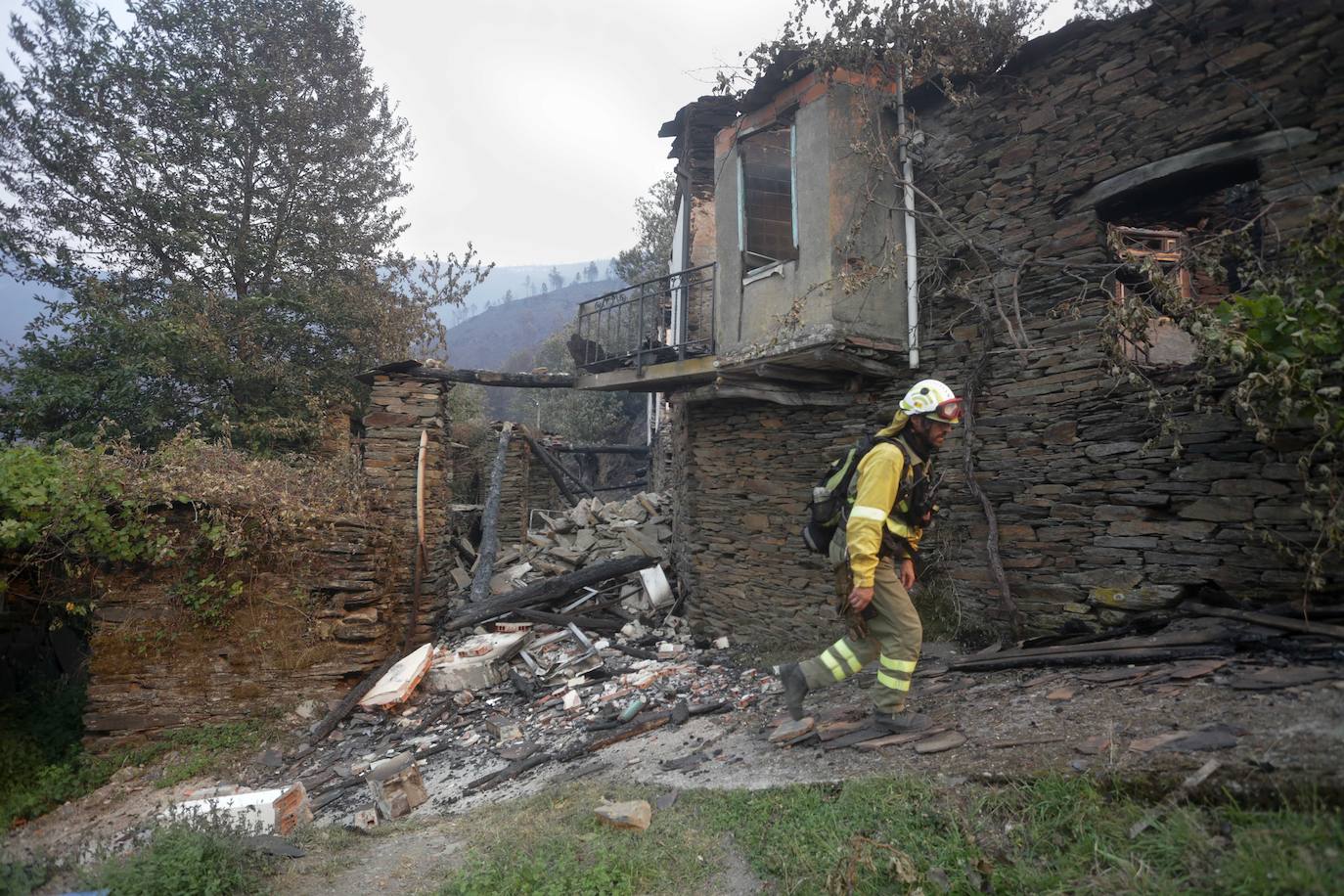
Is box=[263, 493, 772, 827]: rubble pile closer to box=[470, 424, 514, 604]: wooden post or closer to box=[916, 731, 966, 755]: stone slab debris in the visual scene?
box=[470, 424, 514, 604]: wooden post

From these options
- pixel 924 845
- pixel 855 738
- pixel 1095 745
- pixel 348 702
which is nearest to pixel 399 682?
pixel 348 702

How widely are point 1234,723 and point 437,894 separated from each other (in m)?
3.75

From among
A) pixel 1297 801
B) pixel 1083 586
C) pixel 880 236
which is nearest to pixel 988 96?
pixel 880 236

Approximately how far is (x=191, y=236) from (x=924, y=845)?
14357mm

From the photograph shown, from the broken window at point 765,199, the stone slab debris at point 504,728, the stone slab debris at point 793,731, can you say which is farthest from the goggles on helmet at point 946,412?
the stone slab debris at point 504,728

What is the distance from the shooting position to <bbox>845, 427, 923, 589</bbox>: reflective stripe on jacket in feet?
12.1

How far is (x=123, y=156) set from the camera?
11672 mm

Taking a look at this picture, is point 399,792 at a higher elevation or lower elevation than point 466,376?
lower

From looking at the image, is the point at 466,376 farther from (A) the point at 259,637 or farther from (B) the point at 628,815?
(B) the point at 628,815

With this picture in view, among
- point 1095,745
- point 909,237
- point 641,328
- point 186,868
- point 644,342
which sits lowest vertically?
point 186,868

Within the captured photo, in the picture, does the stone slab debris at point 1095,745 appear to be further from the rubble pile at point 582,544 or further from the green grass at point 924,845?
the rubble pile at point 582,544

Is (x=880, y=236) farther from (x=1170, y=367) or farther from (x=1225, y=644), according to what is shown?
(x=1225, y=644)

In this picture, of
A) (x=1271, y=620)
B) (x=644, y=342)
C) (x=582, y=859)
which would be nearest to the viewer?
(x=582, y=859)

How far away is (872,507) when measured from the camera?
147 inches
